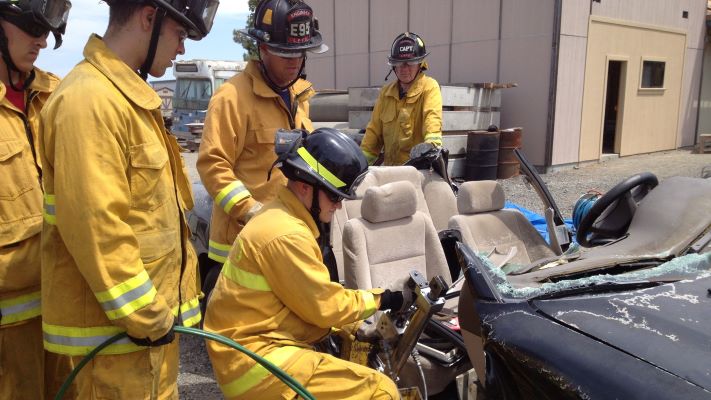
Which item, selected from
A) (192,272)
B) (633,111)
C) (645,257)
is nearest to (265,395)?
(192,272)

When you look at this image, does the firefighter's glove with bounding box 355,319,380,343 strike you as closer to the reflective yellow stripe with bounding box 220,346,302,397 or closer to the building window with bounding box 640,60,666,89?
the reflective yellow stripe with bounding box 220,346,302,397

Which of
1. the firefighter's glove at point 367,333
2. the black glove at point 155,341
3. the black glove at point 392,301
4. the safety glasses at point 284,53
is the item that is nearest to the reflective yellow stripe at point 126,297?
the black glove at point 155,341

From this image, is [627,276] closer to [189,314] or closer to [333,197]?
[333,197]

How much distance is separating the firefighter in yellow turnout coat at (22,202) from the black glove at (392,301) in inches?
54.9

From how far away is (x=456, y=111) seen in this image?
10.2 m

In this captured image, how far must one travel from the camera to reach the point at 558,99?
10664mm

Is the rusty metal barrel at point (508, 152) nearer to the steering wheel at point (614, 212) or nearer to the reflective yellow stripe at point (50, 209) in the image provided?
the steering wheel at point (614, 212)

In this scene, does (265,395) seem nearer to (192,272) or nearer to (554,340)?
(192,272)

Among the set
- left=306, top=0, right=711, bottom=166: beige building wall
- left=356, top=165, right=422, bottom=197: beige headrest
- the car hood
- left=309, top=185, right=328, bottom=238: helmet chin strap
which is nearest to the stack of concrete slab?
left=306, top=0, right=711, bottom=166: beige building wall

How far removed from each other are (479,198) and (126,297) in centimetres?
282

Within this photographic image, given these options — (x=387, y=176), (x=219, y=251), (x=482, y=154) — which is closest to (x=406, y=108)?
(x=387, y=176)

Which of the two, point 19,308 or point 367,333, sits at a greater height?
point 19,308

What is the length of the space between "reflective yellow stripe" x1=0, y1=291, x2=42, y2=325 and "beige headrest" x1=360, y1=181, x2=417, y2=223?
186 cm

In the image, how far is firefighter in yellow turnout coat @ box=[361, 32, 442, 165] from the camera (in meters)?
4.92
